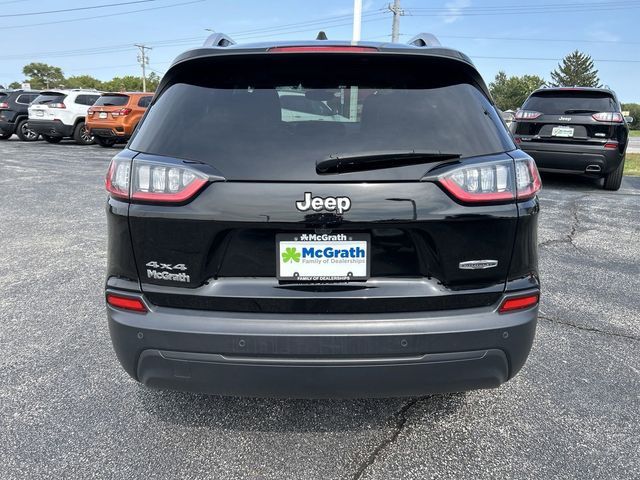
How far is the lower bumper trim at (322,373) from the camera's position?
186 centimetres

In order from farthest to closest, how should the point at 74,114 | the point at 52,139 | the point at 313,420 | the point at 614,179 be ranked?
the point at 52,139
the point at 74,114
the point at 614,179
the point at 313,420

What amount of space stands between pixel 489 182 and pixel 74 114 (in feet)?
62.2

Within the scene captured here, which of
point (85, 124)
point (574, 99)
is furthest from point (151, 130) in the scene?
point (85, 124)

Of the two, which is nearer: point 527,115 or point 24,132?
point 527,115

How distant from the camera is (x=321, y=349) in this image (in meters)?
1.84

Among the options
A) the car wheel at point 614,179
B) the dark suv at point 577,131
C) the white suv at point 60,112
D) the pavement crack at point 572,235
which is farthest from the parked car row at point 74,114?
the car wheel at point 614,179

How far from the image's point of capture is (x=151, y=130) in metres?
2.01

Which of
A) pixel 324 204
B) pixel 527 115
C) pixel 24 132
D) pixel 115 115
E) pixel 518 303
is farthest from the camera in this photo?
pixel 24 132

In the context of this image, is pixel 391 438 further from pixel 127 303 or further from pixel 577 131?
pixel 577 131

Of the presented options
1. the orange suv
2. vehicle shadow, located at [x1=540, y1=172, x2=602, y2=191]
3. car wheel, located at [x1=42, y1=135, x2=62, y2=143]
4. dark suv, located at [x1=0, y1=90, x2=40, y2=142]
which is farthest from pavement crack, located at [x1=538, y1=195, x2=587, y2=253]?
dark suv, located at [x1=0, y1=90, x2=40, y2=142]

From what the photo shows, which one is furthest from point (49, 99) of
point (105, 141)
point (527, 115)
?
point (527, 115)

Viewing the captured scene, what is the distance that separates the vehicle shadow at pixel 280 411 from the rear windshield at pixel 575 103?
762 centimetres

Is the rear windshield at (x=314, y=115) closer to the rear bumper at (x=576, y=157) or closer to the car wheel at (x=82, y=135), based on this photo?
the rear bumper at (x=576, y=157)

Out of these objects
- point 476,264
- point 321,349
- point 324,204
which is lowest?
point 321,349
